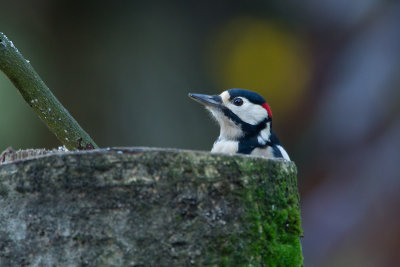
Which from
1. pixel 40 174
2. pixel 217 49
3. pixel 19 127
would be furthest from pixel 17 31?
pixel 40 174

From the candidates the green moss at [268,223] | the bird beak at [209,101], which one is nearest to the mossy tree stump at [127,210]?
the green moss at [268,223]

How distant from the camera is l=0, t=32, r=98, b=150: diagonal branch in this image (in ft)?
9.06

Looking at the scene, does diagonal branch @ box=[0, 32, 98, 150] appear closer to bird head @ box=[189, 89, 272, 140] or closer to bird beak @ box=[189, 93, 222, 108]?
bird head @ box=[189, 89, 272, 140]

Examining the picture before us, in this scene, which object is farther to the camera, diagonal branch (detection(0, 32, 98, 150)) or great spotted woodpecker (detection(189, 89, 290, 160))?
great spotted woodpecker (detection(189, 89, 290, 160))

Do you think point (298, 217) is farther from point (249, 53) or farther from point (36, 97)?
point (249, 53)

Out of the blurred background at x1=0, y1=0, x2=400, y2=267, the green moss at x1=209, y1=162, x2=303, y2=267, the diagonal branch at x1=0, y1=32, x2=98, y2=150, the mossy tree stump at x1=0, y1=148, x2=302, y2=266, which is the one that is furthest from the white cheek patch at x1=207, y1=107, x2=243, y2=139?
Result: the blurred background at x1=0, y1=0, x2=400, y2=267

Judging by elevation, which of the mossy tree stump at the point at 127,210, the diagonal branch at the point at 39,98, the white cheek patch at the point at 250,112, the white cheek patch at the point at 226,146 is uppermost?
the mossy tree stump at the point at 127,210

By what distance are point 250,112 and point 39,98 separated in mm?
1827

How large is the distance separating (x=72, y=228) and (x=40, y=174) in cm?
18

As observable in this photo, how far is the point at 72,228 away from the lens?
6.15ft

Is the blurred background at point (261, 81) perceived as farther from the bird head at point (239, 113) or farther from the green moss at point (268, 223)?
the green moss at point (268, 223)

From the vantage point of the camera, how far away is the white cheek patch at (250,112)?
4.28 metres

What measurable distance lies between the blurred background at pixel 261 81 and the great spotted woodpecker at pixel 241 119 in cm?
317

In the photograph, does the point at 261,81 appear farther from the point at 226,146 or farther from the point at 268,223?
the point at 268,223
